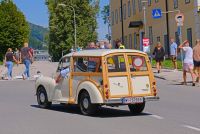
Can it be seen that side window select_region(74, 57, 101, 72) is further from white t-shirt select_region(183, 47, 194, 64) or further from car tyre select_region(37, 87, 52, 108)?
white t-shirt select_region(183, 47, 194, 64)

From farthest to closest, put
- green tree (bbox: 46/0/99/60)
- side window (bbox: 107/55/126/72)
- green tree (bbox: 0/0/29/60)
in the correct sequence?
green tree (bbox: 46/0/99/60) < green tree (bbox: 0/0/29/60) < side window (bbox: 107/55/126/72)

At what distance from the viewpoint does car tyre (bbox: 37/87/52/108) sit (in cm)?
1642

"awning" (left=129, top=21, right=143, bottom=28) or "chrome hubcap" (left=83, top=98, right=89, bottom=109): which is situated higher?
"awning" (left=129, top=21, right=143, bottom=28)

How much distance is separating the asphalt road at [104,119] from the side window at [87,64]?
43.5 inches

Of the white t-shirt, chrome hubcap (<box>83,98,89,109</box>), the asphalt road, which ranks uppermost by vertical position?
the white t-shirt

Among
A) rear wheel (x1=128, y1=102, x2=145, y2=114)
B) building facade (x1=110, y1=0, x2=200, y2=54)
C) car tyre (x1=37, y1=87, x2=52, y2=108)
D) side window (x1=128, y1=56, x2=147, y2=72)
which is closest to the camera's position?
side window (x1=128, y1=56, x2=147, y2=72)

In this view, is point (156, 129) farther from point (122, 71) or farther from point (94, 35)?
point (94, 35)

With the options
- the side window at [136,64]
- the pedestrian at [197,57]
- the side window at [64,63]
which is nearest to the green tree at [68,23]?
the pedestrian at [197,57]

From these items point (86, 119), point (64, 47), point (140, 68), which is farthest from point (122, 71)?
point (64, 47)

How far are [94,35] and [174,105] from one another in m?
78.5

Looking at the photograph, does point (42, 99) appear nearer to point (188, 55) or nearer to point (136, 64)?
point (136, 64)

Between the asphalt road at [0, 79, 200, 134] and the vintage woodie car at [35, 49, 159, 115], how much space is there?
38 cm

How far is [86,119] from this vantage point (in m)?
13.6

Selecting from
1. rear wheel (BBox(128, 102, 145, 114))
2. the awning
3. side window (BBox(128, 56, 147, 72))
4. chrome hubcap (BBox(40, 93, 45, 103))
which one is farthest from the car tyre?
the awning
